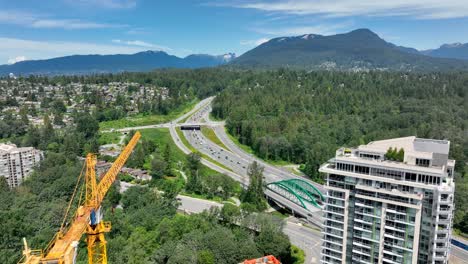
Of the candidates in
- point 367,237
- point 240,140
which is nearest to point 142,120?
point 240,140

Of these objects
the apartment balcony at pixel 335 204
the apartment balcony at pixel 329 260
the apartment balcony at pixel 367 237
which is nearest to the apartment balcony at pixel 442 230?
the apartment balcony at pixel 367 237

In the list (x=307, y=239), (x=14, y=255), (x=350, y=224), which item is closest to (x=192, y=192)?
(x=307, y=239)

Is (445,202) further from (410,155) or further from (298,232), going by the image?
(298,232)

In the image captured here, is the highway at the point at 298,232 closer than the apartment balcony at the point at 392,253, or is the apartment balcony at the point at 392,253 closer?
the apartment balcony at the point at 392,253

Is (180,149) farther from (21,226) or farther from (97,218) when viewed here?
(97,218)

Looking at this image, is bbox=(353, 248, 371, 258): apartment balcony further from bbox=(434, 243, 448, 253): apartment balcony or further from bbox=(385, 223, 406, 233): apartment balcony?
bbox=(434, 243, 448, 253): apartment balcony

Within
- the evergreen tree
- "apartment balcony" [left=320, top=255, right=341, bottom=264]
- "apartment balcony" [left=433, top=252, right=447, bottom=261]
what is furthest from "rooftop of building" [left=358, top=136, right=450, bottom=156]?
the evergreen tree

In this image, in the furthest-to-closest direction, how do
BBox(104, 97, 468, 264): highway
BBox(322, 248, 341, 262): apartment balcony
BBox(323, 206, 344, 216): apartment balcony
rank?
1. BBox(104, 97, 468, 264): highway
2. BBox(322, 248, 341, 262): apartment balcony
3. BBox(323, 206, 344, 216): apartment balcony

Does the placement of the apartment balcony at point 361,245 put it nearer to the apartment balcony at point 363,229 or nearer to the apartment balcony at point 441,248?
the apartment balcony at point 363,229
